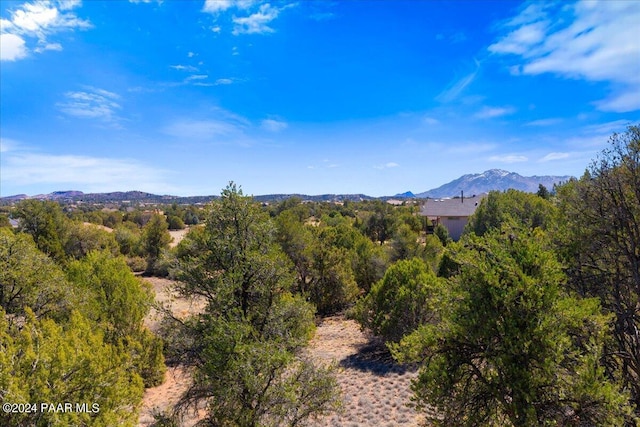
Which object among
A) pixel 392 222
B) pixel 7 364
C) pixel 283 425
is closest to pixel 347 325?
pixel 283 425

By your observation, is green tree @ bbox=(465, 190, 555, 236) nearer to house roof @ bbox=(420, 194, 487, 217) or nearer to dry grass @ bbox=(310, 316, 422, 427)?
house roof @ bbox=(420, 194, 487, 217)

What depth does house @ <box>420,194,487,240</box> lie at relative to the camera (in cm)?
5744

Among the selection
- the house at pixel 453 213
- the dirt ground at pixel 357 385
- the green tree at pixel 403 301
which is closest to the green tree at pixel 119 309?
the dirt ground at pixel 357 385

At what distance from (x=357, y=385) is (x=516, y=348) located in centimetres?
1008

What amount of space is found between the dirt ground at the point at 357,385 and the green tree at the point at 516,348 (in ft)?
9.42

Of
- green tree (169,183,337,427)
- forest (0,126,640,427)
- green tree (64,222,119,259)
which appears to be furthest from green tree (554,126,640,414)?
green tree (64,222,119,259)

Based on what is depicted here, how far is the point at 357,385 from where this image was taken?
15297 mm

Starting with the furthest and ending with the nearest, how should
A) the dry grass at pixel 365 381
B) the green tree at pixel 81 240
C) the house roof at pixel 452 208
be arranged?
the house roof at pixel 452 208 < the green tree at pixel 81 240 < the dry grass at pixel 365 381

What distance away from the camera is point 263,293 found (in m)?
Result: 9.12

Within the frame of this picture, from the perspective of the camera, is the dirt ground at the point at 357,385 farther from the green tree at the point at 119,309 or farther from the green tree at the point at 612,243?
the green tree at the point at 612,243

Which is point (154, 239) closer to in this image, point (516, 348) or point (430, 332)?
point (430, 332)

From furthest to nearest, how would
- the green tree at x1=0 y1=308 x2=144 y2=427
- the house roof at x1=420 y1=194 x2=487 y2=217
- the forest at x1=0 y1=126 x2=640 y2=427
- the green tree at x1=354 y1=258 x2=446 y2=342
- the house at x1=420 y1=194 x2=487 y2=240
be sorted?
1. the house roof at x1=420 y1=194 x2=487 y2=217
2. the house at x1=420 y1=194 x2=487 y2=240
3. the green tree at x1=354 y1=258 x2=446 y2=342
4. the forest at x1=0 y1=126 x2=640 y2=427
5. the green tree at x1=0 y1=308 x2=144 y2=427

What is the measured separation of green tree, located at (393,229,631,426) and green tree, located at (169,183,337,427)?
271 cm

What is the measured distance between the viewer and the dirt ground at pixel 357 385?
1256 cm
